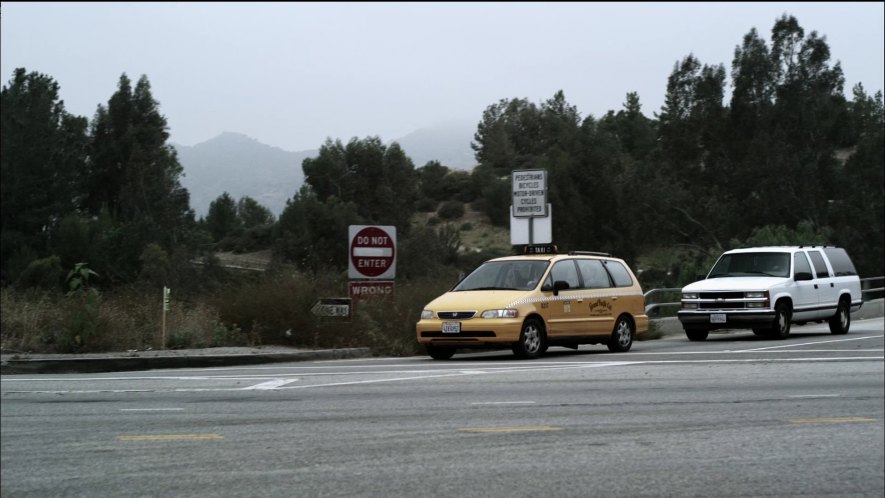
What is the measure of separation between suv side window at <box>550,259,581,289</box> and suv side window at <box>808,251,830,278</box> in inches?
282

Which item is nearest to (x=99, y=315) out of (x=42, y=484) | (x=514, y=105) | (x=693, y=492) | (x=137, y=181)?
(x=42, y=484)

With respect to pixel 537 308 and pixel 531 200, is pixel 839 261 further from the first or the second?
pixel 537 308

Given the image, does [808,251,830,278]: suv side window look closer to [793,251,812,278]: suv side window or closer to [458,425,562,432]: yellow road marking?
[793,251,812,278]: suv side window

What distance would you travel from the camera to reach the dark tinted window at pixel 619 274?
754 inches

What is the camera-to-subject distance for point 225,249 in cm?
9675

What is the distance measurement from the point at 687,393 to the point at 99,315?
9.43 metres

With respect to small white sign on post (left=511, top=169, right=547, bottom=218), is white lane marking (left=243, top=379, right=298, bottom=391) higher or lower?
lower

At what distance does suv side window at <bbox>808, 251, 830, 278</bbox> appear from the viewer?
75.8 feet

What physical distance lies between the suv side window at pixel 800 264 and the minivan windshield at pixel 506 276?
23.0 feet

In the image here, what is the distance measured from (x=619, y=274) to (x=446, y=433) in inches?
413

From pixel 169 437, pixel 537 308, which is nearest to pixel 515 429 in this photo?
pixel 169 437

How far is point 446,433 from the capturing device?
9.34 meters

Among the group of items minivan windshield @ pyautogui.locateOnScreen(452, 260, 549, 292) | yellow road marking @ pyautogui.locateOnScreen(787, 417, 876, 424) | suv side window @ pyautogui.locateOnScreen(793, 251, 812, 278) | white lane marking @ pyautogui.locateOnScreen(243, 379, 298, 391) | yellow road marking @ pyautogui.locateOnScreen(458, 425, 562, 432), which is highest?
suv side window @ pyautogui.locateOnScreen(793, 251, 812, 278)

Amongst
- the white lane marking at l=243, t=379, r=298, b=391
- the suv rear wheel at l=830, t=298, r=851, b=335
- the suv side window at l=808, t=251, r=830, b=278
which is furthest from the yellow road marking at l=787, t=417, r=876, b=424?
the suv rear wheel at l=830, t=298, r=851, b=335
